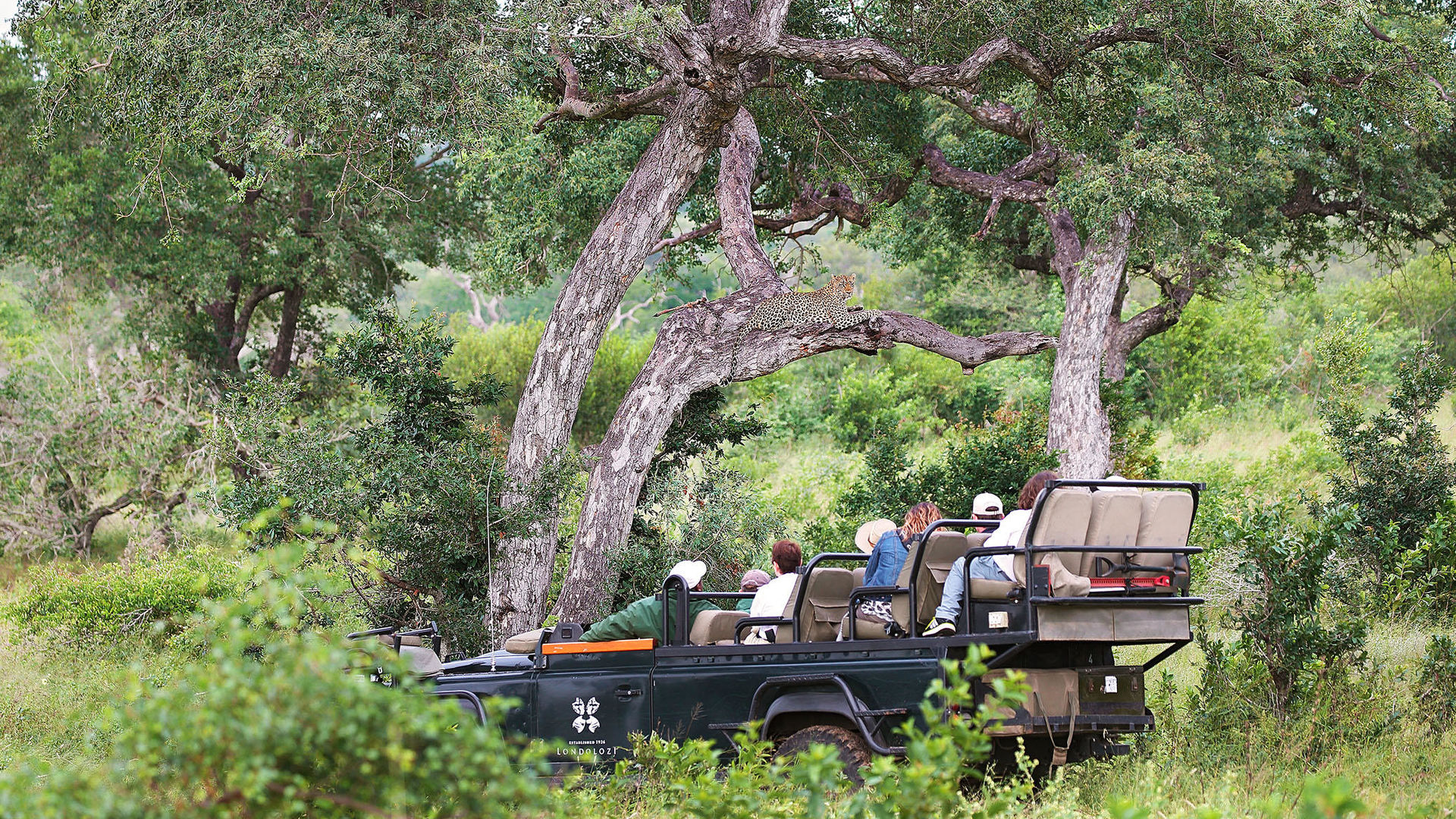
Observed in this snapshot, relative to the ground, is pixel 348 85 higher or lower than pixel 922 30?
lower

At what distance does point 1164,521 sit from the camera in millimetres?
6801

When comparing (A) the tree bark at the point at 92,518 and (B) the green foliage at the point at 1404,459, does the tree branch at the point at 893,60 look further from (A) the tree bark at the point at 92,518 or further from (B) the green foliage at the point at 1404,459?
(A) the tree bark at the point at 92,518

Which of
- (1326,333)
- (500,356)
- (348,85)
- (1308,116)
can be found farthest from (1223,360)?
(348,85)

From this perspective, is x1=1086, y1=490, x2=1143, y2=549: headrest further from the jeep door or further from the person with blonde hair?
the jeep door

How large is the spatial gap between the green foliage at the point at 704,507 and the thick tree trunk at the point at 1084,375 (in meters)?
4.61

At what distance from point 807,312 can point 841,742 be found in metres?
6.50

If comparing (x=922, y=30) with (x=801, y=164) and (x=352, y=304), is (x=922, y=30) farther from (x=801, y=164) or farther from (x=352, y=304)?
(x=352, y=304)

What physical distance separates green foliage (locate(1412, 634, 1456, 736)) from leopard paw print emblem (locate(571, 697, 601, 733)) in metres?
4.89

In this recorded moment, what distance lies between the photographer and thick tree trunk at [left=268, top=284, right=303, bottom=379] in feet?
73.1

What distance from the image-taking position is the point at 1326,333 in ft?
76.9

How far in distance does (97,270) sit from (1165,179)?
1640 centimetres

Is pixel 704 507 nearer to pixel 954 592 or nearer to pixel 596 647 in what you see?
pixel 596 647

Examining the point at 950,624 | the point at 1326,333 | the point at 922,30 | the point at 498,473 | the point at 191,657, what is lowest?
the point at 191,657

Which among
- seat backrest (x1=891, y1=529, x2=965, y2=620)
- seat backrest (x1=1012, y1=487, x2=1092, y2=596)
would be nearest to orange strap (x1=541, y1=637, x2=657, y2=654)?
seat backrest (x1=891, y1=529, x2=965, y2=620)
